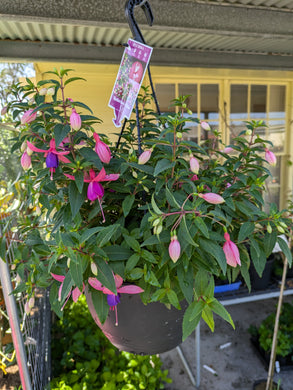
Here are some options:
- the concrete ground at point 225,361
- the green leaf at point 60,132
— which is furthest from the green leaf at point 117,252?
the concrete ground at point 225,361

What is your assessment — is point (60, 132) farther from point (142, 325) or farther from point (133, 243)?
point (142, 325)

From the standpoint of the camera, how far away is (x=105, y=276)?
18.7 inches

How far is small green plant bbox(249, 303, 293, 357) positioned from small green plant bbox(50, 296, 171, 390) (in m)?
1.01

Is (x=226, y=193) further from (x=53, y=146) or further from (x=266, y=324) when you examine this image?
(x=266, y=324)

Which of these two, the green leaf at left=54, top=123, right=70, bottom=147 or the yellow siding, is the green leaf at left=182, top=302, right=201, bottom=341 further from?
the yellow siding

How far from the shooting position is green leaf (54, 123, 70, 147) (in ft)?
1.69

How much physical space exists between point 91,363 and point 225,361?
1.28 meters

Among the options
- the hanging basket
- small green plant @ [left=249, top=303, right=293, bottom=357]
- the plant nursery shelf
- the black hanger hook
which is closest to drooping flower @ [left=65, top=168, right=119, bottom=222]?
the hanging basket

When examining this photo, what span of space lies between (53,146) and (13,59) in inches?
57.8

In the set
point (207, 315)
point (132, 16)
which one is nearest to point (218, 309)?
point (207, 315)

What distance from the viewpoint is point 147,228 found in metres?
0.58

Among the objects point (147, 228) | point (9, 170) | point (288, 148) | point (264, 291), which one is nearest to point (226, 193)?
point (147, 228)

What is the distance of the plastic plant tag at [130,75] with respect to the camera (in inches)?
26.7

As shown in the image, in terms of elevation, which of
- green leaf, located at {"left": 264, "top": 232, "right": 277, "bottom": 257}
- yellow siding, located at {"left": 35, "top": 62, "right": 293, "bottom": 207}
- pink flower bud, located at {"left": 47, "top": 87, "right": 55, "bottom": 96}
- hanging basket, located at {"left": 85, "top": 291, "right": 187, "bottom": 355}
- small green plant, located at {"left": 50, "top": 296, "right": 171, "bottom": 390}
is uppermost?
yellow siding, located at {"left": 35, "top": 62, "right": 293, "bottom": 207}
